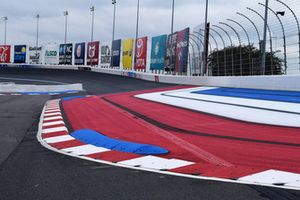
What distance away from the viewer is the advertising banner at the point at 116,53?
58969 millimetres

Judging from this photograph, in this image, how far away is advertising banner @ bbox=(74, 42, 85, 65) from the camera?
6938cm

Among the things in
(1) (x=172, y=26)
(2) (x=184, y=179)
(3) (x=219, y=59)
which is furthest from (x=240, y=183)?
(1) (x=172, y=26)

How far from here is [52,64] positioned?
7712 cm

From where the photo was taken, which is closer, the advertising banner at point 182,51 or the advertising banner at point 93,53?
the advertising banner at point 182,51

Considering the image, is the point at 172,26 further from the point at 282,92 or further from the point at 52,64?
the point at 282,92

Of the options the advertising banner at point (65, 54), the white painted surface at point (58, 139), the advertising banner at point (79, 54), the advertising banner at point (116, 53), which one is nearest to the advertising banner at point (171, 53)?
the advertising banner at point (116, 53)

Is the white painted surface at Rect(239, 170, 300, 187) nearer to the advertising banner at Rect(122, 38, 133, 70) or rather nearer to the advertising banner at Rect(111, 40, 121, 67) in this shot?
the advertising banner at Rect(122, 38, 133, 70)

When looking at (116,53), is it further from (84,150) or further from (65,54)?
(84,150)

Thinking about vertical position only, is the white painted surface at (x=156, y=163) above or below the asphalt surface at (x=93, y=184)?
above

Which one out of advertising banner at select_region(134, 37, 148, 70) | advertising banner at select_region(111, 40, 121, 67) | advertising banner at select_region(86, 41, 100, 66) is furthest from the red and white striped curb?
advertising banner at select_region(86, 41, 100, 66)

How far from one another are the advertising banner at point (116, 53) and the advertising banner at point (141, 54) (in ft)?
18.7

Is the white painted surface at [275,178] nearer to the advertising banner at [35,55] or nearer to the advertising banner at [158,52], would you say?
the advertising banner at [158,52]

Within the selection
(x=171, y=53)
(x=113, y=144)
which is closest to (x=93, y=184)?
(x=113, y=144)

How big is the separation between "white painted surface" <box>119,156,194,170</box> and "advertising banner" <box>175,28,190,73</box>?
3053 centimetres
